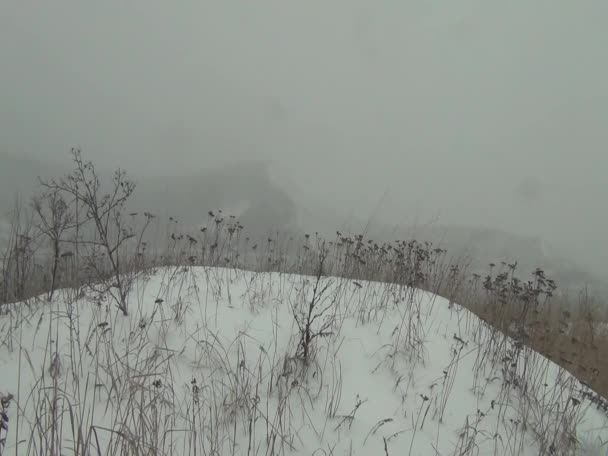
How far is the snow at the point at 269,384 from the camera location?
75.1 inches

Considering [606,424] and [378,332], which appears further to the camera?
[378,332]

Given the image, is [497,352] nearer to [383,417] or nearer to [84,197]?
[383,417]

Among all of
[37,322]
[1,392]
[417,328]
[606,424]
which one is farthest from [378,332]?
[37,322]

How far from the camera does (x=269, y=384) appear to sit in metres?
2.39

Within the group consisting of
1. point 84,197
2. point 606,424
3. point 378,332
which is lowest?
point 606,424

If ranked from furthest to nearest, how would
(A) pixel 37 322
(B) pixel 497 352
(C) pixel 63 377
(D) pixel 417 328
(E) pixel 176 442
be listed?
(D) pixel 417 328
(B) pixel 497 352
(A) pixel 37 322
(C) pixel 63 377
(E) pixel 176 442

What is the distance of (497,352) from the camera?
10.1 feet

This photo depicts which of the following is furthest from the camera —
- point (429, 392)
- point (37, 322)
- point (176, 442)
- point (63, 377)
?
point (37, 322)

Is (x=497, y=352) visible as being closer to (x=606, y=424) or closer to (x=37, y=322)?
(x=606, y=424)

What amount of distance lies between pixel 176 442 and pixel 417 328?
229 centimetres

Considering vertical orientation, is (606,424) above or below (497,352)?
below

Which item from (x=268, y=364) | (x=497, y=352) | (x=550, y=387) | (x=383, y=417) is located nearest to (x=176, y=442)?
(x=268, y=364)

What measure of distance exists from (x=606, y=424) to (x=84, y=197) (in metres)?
4.80

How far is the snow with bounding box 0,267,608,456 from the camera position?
191 cm
